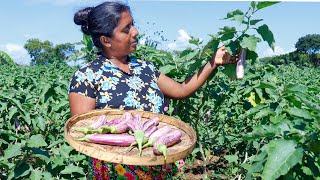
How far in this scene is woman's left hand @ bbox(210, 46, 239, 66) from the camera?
240 centimetres

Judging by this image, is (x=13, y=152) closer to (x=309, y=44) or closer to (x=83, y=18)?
(x=83, y=18)

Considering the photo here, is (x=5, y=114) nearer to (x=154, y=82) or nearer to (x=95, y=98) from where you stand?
(x=95, y=98)

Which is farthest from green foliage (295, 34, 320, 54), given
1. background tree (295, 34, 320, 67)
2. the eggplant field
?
the eggplant field

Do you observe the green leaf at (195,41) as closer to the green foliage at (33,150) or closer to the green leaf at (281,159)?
the green foliage at (33,150)

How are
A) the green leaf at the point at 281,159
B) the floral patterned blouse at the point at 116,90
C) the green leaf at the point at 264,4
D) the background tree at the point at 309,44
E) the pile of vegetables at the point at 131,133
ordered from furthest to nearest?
the background tree at the point at 309,44 → the floral patterned blouse at the point at 116,90 → the green leaf at the point at 264,4 → the pile of vegetables at the point at 131,133 → the green leaf at the point at 281,159

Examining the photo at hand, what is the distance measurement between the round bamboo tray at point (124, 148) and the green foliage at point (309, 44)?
72966 millimetres

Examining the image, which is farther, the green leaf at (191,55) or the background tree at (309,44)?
the background tree at (309,44)

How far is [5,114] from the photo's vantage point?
9.83 ft

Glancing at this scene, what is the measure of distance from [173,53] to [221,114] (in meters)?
1.95

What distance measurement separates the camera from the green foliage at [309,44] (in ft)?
234

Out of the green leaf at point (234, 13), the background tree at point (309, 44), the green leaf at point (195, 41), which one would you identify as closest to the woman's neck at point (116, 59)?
the green leaf at point (195, 41)

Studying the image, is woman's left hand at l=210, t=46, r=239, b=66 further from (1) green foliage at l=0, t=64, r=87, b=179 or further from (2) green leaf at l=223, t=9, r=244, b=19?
(1) green foliage at l=0, t=64, r=87, b=179

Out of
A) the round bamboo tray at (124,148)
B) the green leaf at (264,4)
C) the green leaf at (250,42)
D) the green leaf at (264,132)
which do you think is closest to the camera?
the green leaf at (264,132)

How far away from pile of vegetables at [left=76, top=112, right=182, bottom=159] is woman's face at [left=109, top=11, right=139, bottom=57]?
1.37ft
